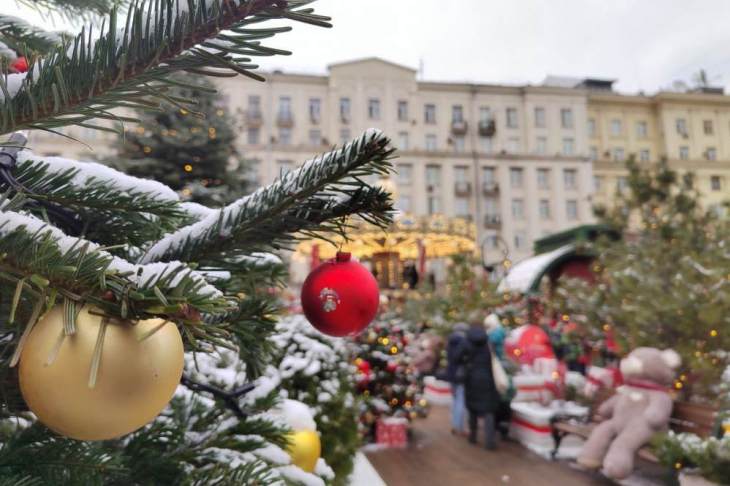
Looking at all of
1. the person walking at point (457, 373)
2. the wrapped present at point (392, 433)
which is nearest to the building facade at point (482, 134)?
the person walking at point (457, 373)

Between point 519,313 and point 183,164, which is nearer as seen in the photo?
point 183,164

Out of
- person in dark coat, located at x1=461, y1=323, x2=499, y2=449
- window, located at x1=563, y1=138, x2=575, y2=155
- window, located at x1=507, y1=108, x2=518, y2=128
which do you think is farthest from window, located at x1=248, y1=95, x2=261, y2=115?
person in dark coat, located at x1=461, y1=323, x2=499, y2=449

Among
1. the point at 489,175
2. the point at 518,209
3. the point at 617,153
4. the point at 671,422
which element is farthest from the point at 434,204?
the point at 671,422

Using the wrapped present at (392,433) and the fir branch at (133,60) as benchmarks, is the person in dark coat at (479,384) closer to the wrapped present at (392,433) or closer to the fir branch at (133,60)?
the wrapped present at (392,433)

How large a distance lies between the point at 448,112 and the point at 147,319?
123ft

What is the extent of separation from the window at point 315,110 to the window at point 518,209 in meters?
14.5

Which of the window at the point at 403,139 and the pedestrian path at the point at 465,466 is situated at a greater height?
the window at the point at 403,139

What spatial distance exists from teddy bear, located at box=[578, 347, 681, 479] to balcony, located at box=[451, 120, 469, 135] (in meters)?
31.9

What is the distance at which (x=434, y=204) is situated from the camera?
35.3 metres

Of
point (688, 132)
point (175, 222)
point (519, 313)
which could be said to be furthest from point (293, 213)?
point (688, 132)

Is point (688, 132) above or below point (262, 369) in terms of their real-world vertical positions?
above

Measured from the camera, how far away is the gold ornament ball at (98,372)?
0.60m

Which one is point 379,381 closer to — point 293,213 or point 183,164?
point 183,164

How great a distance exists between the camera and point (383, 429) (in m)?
7.47
